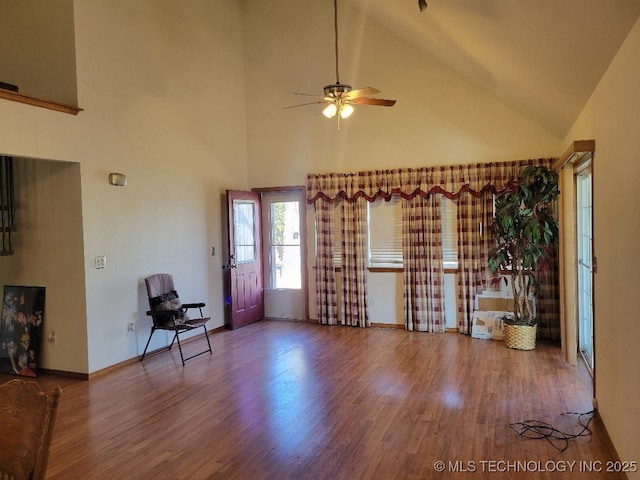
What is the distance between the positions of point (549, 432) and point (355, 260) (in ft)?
12.0

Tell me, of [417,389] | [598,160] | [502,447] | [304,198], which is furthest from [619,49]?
[304,198]

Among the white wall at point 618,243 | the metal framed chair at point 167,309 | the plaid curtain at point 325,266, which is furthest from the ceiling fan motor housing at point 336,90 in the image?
the metal framed chair at point 167,309

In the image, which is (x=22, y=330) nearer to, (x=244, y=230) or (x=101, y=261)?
(x=101, y=261)

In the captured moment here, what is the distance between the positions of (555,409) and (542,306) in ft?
7.45

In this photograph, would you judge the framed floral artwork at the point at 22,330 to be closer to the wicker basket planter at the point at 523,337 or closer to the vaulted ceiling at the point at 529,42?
the vaulted ceiling at the point at 529,42

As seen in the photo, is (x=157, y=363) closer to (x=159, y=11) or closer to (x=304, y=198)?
(x=304, y=198)

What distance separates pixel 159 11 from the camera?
216 inches

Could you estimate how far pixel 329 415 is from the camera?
140 inches

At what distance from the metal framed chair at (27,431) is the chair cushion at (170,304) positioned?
3.67 meters

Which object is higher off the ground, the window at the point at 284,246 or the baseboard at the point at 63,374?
the window at the point at 284,246

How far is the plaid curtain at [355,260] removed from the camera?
21.3ft

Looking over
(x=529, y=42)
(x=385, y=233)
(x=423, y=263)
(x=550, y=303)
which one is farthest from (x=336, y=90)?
(x=550, y=303)

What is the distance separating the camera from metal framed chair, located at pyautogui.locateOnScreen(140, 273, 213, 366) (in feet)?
16.6

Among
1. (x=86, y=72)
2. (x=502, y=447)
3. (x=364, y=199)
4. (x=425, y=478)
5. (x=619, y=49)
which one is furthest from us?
(x=364, y=199)
